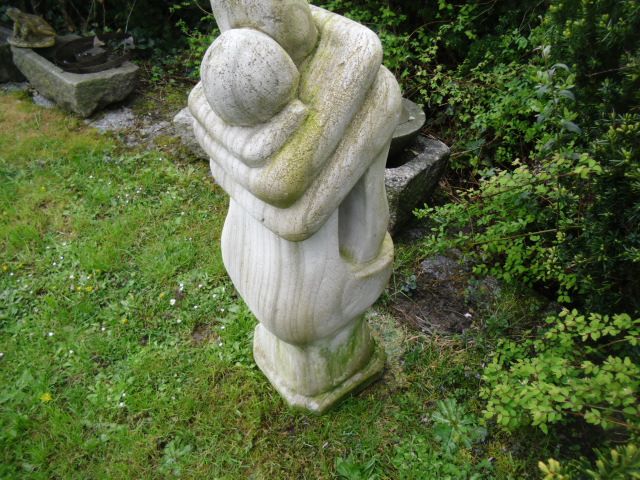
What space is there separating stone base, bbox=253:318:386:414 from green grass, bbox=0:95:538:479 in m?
0.11

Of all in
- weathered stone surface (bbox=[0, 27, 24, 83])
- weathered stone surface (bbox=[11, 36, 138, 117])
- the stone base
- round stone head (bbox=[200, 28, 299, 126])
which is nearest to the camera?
round stone head (bbox=[200, 28, 299, 126])

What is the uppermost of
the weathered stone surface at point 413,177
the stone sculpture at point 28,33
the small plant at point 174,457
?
the weathered stone surface at point 413,177

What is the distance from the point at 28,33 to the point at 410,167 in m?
4.62

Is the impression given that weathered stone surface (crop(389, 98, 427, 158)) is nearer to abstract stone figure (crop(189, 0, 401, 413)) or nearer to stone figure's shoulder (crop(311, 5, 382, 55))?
abstract stone figure (crop(189, 0, 401, 413))

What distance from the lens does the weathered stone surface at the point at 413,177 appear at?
10.9 ft

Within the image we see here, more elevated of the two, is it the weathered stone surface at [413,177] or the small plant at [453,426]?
the weathered stone surface at [413,177]

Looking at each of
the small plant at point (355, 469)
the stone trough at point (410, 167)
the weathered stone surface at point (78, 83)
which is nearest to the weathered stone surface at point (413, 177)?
the stone trough at point (410, 167)

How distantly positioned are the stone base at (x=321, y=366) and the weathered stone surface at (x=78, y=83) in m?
3.61

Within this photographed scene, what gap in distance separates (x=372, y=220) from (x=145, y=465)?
67.0 inches

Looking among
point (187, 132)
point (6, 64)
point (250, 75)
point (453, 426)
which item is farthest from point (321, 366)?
point (6, 64)

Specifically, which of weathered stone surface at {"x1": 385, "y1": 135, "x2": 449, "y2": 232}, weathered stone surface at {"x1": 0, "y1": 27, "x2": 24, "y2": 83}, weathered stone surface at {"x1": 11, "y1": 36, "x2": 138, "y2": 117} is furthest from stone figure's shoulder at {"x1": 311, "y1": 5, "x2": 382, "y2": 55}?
weathered stone surface at {"x1": 0, "y1": 27, "x2": 24, "y2": 83}

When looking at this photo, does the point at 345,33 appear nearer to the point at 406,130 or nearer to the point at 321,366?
the point at 321,366

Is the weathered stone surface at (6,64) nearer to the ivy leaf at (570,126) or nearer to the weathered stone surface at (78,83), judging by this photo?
the weathered stone surface at (78,83)

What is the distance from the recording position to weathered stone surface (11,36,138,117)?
4.97 meters
